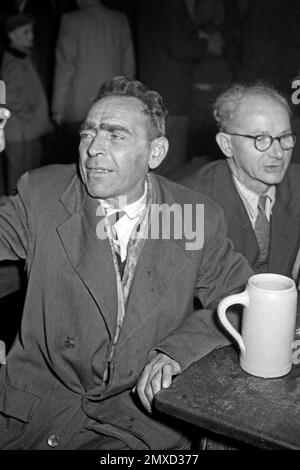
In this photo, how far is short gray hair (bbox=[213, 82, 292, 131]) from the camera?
2080 mm

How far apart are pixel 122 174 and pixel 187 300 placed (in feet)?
1.30

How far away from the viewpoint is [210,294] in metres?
1.64

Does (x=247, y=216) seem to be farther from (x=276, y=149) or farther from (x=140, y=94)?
(x=140, y=94)

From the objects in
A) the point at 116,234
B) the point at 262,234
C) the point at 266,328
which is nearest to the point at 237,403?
the point at 266,328

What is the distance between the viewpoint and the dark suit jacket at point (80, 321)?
154 cm

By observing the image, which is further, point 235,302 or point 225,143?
point 225,143

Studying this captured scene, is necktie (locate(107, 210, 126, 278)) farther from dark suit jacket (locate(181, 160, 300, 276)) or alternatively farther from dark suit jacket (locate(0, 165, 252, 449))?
dark suit jacket (locate(181, 160, 300, 276))

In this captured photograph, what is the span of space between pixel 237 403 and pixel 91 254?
0.59 meters

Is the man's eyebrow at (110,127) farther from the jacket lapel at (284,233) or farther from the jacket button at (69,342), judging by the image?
the jacket lapel at (284,233)

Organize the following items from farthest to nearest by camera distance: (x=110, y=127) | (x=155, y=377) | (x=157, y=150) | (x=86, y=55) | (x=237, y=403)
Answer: (x=86, y=55), (x=157, y=150), (x=110, y=127), (x=155, y=377), (x=237, y=403)

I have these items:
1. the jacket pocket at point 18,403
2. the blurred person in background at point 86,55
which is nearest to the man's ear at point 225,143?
the jacket pocket at point 18,403

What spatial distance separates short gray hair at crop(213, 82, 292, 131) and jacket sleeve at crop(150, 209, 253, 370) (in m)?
0.56

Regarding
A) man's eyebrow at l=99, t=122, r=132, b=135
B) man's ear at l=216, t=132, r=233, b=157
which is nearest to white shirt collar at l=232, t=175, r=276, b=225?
man's ear at l=216, t=132, r=233, b=157
